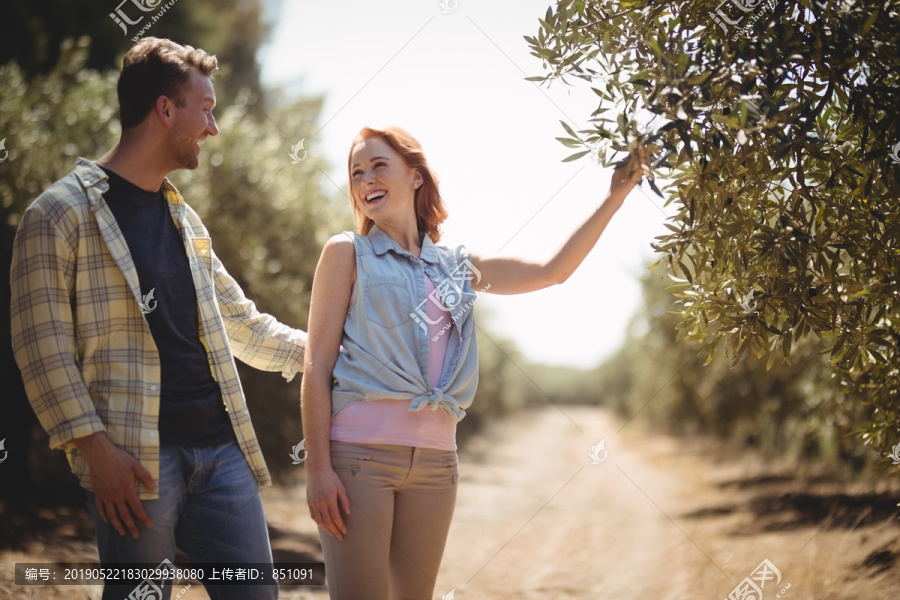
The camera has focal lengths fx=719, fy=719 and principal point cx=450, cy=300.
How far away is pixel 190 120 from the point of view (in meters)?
2.61

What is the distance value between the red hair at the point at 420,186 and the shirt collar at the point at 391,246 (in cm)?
9

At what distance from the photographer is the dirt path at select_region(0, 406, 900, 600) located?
750cm

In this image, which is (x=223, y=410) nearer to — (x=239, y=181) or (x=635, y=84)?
(x=635, y=84)

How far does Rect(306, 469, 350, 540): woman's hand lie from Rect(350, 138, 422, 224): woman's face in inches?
41.9

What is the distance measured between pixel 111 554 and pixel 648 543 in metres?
10.6

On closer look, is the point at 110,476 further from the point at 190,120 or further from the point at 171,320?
the point at 190,120

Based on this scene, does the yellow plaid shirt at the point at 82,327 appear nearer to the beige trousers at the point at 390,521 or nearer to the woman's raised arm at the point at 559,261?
the beige trousers at the point at 390,521

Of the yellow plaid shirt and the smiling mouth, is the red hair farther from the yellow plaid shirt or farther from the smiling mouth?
the yellow plaid shirt

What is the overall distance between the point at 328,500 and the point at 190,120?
57.1 inches

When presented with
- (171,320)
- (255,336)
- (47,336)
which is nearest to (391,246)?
(255,336)

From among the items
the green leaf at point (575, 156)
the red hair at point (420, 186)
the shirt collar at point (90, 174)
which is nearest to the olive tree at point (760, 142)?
the green leaf at point (575, 156)

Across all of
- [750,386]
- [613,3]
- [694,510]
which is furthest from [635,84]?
[750,386]

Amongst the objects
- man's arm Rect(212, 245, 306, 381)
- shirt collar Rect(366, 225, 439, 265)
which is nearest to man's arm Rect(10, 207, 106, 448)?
man's arm Rect(212, 245, 306, 381)

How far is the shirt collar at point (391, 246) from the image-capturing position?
2880mm
